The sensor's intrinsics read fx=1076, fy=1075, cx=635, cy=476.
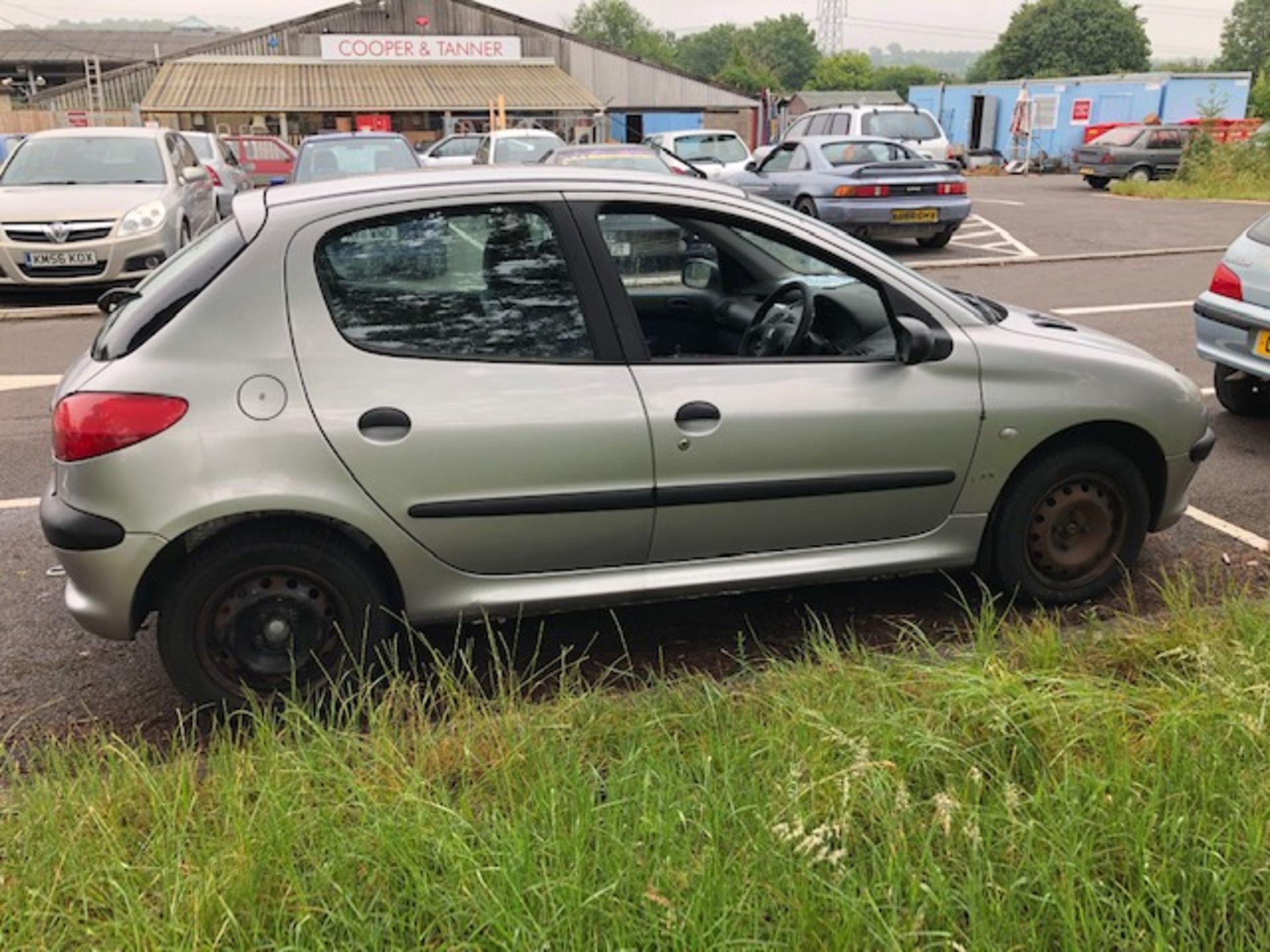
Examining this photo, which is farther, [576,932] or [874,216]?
[874,216]

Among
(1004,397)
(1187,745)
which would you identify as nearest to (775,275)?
(1004,397)

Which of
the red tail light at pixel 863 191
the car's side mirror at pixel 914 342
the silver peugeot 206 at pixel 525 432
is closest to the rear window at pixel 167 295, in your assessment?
the silver peugeot 206 at pixel 525 432

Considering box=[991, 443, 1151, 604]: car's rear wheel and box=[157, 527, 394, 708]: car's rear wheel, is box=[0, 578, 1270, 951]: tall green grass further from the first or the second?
box=[991, 443, 1151, 604]: car's rear wheel

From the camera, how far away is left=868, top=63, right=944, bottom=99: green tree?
373ft

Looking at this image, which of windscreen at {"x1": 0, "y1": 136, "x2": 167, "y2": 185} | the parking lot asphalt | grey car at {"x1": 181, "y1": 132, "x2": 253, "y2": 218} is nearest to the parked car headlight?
windscreen at {"x1": 0, "y1": 136, "x2": 167, "y2": 185}

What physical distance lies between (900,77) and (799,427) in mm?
124981

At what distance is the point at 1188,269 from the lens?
495 inches

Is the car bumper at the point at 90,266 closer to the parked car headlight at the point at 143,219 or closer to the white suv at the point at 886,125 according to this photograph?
the parked car headlight at the point at 143,219

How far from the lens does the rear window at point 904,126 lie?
1988cm

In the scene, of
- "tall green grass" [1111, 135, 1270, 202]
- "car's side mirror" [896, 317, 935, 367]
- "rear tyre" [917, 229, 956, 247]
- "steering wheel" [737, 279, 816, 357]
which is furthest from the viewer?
"tall green grass" [1111, 135, 1270, 202]

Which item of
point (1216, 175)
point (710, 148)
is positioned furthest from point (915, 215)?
point (1216, 175)

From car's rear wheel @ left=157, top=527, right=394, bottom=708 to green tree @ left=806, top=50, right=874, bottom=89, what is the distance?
374 ft

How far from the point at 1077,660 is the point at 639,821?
1652 mm

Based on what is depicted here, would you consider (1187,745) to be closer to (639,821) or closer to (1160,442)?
(639,821)
